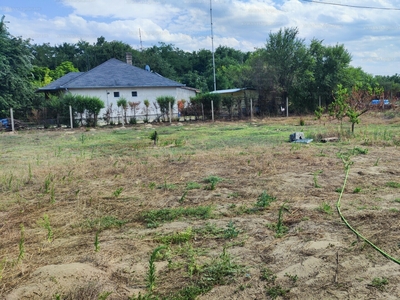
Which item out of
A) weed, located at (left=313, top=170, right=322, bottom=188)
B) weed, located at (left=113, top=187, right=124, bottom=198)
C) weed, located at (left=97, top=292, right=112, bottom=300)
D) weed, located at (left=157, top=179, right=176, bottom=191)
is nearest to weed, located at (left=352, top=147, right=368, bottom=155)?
weed, located at (left=313, top=170, right=322, bottom=188)

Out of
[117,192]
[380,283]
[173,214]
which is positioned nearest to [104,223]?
[173,214]

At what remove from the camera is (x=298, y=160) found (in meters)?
7.31

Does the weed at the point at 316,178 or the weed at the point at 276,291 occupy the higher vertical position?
the weed at the point at 316,178

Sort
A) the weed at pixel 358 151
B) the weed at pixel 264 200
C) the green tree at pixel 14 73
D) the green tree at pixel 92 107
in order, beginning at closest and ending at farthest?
the weed at pixel 264 200 < the weed at pixel 358 151 < the green tree at pixel 92 107 < the green tree at pixel 14 73

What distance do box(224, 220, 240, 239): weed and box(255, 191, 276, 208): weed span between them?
2.81 ft

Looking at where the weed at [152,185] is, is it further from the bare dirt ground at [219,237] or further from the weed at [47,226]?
the weed at [47,226]

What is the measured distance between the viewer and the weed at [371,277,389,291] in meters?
2.39

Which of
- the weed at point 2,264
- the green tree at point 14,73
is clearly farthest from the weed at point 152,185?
the green tree at point 14,73

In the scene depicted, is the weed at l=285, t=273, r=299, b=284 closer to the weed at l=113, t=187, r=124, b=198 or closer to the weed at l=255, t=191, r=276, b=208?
the weed at l=255, t=191, r=276, b=208

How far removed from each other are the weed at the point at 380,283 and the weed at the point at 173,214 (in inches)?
75.1

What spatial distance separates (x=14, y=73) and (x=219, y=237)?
23.6 m

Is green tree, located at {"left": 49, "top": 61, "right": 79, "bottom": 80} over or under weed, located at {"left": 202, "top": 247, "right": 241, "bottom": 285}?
over

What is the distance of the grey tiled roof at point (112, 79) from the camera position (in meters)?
27.7

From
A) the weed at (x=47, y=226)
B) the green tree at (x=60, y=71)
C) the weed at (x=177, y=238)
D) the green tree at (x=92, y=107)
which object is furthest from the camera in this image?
the green tree at (x=60, y=71)
